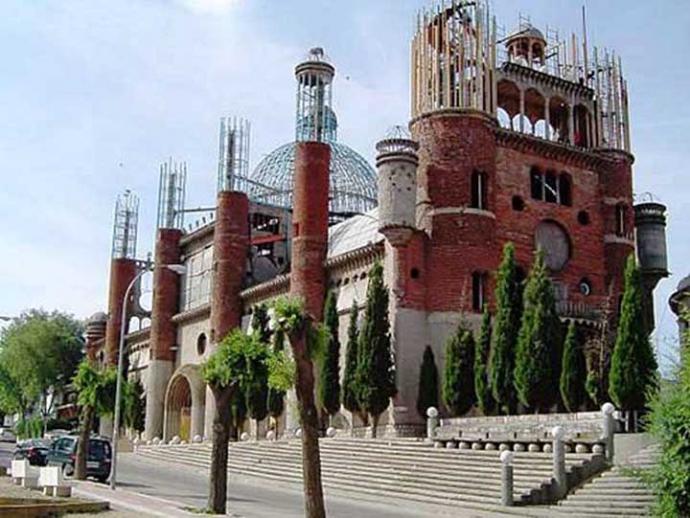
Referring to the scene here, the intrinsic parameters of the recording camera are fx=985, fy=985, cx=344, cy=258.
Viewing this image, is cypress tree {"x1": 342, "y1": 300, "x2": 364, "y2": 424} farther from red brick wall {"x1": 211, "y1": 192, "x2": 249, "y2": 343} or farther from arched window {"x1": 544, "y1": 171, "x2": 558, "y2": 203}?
red brick wall {"x1": 211, "y1": 192, "x2": 249, "y2": 343}

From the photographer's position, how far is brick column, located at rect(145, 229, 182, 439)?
6519cm

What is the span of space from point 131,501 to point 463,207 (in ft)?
73.5

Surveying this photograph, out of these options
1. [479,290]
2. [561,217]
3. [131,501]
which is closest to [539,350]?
[479,290]

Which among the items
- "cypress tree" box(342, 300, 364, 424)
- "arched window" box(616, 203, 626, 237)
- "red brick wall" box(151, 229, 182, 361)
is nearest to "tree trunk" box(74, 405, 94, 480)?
"cypress tree" box(342, 300, 364, 424)

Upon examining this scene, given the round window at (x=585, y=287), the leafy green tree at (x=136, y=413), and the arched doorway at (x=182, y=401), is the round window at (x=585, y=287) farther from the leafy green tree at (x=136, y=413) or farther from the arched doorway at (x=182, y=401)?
the leafy green tree at (x=136, y=413)

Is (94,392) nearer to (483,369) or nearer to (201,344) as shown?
(483,369)

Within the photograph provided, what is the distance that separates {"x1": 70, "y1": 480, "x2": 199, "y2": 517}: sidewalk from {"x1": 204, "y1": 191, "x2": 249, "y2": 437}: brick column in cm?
→ 2449

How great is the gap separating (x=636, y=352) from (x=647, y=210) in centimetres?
1918

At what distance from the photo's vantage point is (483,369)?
3784 centimetres

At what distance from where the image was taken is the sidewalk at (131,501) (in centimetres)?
2206

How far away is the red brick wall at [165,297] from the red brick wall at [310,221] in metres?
19.5

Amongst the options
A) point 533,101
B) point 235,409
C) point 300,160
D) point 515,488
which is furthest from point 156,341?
point 515,488

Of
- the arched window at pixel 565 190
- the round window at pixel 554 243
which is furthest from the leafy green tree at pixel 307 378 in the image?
the arched window at pixel 565 190

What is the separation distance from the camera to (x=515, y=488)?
87.8 ft
